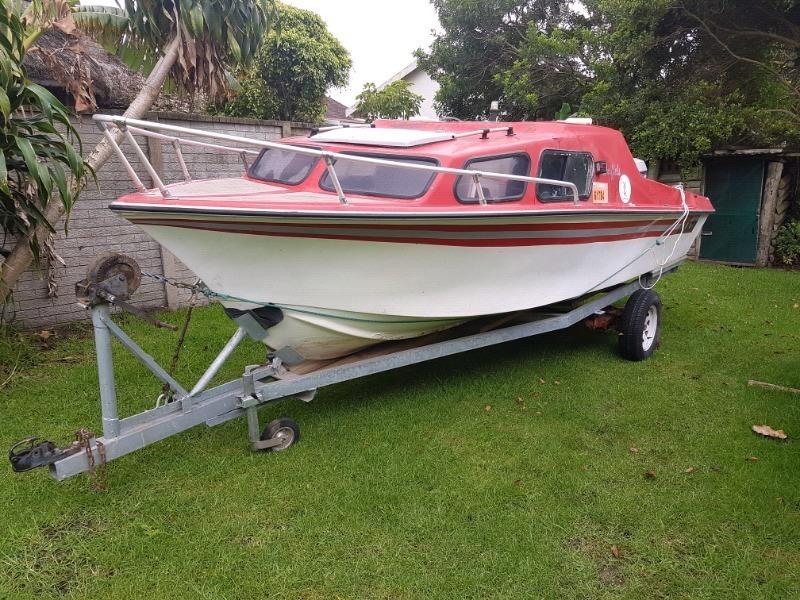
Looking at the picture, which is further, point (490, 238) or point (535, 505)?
point (490, 238)

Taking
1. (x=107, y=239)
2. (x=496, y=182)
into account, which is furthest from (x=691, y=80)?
(x=107, y=239)

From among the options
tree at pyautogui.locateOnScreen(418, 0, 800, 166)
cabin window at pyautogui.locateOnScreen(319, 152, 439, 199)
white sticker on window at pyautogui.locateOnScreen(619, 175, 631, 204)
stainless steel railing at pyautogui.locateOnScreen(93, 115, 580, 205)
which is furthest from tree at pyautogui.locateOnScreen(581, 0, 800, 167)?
cabin window at pyautogui.locateOnScreen(319, 152, 439, 199)

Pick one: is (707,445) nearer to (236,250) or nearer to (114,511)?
(236,250)

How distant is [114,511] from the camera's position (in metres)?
3.12

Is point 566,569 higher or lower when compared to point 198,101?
lower

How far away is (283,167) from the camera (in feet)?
14.8

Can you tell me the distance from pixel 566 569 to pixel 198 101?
12.0 metres

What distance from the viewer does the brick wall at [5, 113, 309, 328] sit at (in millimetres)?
6000

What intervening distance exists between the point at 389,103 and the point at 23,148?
535 inches

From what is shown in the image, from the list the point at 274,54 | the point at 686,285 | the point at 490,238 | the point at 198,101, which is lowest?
the point at 686,285

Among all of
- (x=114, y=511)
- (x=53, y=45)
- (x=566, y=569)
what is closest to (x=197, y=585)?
(x=114, y=511)

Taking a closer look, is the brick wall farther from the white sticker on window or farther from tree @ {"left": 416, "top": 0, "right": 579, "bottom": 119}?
tree @ {"left": 416, "top": 0, "right": 579, "bottom": 119}

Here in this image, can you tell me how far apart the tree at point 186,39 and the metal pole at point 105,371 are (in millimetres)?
2960

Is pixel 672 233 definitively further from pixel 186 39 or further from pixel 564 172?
pixel 186 39
